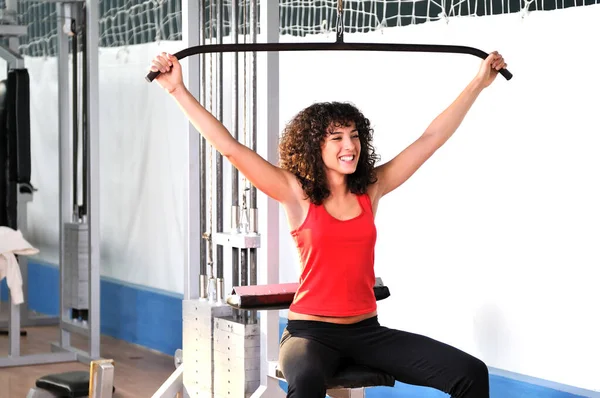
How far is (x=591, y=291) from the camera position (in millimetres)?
3178

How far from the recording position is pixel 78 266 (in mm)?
5094

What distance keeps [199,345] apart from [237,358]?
26cm

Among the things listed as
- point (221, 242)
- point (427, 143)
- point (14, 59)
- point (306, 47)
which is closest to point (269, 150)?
point (221, 242)

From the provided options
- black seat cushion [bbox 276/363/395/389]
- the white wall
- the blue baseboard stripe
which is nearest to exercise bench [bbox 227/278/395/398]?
black seat cushion [bbox 276/363/395/389]

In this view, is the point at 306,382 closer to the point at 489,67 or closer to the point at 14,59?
the point at 489,67

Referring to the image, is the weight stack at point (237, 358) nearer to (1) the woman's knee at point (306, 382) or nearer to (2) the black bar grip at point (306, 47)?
(1) the woman's knee at point (306, 382)

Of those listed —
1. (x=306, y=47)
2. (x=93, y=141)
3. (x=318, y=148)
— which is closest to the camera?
(x=306, y=47)

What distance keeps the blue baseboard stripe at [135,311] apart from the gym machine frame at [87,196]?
388mm

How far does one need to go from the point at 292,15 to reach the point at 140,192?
5.69 ft

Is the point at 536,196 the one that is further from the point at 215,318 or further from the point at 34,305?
the point at 34,305

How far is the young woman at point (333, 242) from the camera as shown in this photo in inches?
103

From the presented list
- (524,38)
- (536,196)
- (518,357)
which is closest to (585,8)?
(524,38)

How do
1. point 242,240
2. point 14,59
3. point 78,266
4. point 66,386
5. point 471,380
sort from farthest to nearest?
point 14,59, point 78,266, point 66,386, point 242,240, point 471,380

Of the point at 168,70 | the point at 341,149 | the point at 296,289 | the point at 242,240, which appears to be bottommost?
the point at 296,289
